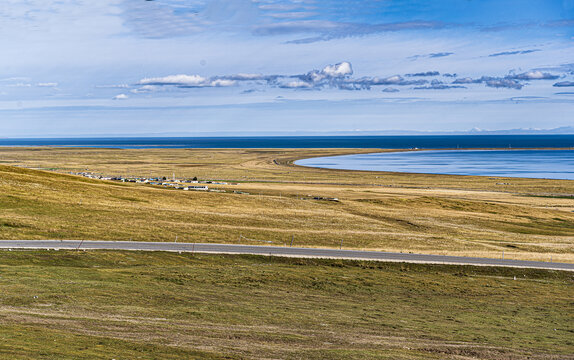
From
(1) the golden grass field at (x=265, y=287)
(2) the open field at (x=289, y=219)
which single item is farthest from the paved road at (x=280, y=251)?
(2) the open field at (x=289, y=219)

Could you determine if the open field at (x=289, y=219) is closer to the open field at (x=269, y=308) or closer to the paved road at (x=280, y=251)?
the paved road at (x=280, y=251)

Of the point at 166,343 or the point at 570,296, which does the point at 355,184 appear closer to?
the point at 570,296

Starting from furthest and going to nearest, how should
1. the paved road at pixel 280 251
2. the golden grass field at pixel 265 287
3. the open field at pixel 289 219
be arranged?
the open field at pixel 289 219
the paved road at pixel 280 251
the golden grass field at pixel 265 287

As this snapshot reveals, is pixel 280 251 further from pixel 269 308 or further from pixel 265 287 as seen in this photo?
pixel 269 308

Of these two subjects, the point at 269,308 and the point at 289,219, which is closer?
the point at 269,308

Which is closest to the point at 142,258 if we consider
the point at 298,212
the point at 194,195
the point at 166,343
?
the point at 166,343

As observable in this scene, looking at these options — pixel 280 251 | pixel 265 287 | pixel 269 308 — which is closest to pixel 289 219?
pixel 280 251
